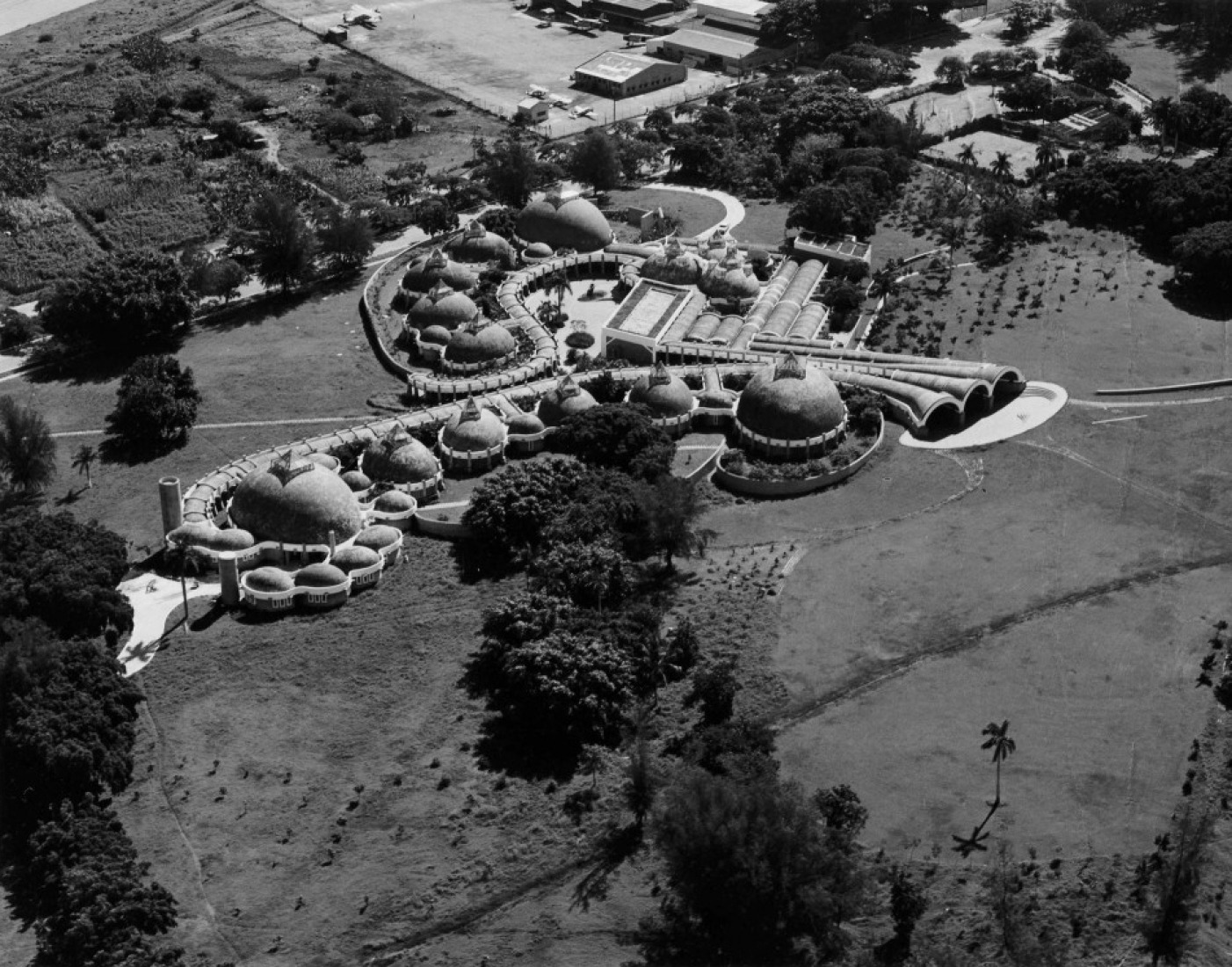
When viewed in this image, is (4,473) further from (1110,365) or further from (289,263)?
(1110,365)

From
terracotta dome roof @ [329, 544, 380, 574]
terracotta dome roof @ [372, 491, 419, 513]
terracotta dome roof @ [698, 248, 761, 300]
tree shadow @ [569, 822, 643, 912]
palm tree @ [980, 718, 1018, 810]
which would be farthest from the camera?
terracotta dome roof @ [698, 248, 761, 300]

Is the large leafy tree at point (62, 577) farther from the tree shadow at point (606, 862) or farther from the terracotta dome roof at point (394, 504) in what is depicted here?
the tree shadow at point (606, 862)

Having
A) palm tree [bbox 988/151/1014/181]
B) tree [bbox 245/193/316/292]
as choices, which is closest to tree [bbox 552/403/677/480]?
tree [bbox 245/193/316/292]

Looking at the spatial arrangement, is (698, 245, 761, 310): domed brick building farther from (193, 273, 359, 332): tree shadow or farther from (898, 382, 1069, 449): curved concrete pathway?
(193, 273, 359, 332): tree shadow

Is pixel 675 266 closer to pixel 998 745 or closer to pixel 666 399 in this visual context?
pixel 666 399

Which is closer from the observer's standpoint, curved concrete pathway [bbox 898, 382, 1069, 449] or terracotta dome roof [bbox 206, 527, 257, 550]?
terracotta dome roof [bbox 206, 527, 257, 550]

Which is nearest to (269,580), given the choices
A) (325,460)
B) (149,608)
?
(149,608)
